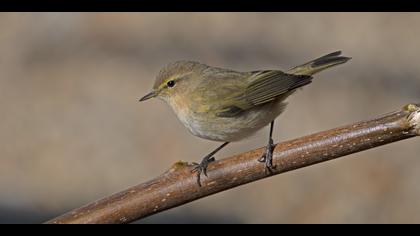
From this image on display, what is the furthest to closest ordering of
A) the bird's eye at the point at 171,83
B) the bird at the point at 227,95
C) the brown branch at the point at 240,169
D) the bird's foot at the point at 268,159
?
1. the bird's eye at the point at 171,83
2. the bird at the point at 227,95
3. the bird's foot at the point at 268,159
4. the brown branch at the point at 240,169

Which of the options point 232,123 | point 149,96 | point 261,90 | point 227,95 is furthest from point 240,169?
point 149,96

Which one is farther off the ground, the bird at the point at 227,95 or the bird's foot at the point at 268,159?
the bird at the point at 227,95

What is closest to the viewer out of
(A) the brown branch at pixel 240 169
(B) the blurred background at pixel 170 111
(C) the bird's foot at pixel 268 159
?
(A) the brown branch at pixel 240 169

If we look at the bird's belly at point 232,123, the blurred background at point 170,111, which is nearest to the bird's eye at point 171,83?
→ the bird's belly at point 232,123

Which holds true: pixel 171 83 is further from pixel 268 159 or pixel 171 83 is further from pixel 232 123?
pixel 268 159

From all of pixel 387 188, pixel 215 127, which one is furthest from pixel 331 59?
pixel 387 188

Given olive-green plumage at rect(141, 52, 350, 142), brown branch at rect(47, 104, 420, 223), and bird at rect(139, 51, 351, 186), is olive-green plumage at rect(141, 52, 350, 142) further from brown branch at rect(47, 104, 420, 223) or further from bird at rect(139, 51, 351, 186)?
brown branch at rect(47, 104, 420, 223)

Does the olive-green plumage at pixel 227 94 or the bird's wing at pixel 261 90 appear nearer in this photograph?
the bird's wing at pixel 261 90

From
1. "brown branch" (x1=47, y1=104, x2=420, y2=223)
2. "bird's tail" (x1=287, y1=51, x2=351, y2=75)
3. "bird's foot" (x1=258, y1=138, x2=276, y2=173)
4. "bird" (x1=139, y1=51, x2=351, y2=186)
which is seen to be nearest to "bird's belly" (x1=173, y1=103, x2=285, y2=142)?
"bird" (x1=139, y1=51, x2=351, y2=186)

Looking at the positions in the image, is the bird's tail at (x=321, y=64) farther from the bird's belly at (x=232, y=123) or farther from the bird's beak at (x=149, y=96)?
the bird's beak at (x=149, y=96)
